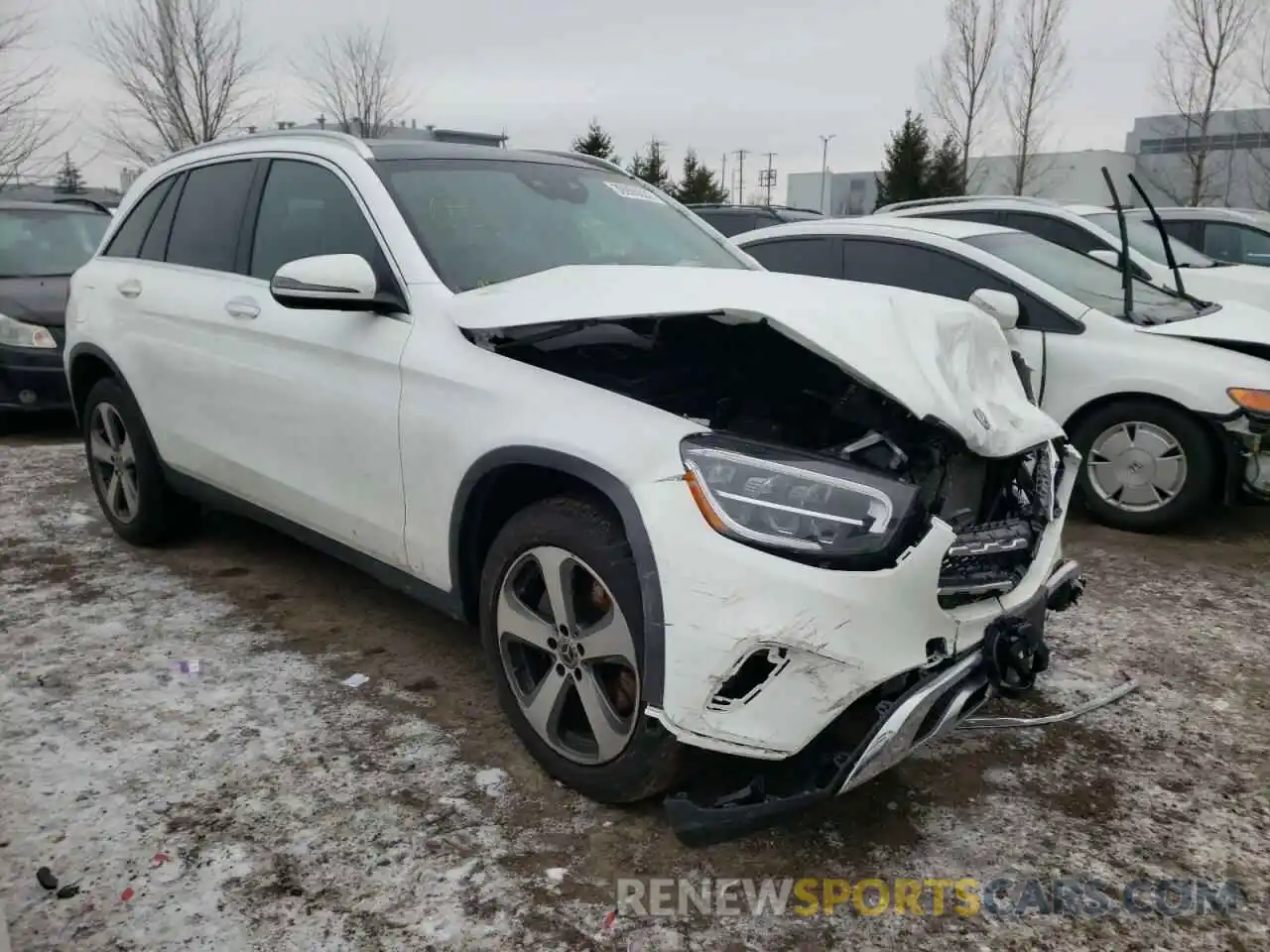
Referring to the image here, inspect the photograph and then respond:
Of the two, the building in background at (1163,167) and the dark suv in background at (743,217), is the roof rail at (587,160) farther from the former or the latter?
the building in background at (1163,167)

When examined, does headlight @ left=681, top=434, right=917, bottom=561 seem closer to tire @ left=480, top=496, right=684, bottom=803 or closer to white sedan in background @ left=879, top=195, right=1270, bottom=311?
tire @ left=480, top=496, right=684, bottom=803

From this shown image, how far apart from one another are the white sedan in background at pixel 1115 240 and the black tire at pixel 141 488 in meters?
5.35

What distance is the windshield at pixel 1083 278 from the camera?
5516 millimetres

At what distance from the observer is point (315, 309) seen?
10.8 ft

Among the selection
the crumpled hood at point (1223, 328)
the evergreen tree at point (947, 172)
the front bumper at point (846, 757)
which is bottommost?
the front bumper at point (846, 757)

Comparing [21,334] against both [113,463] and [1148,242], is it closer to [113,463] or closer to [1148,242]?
[113,463]

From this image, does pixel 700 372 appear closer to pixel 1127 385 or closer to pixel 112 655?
pixel 112 655

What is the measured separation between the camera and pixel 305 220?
12.1 feet

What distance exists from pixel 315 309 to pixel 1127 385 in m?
3.90

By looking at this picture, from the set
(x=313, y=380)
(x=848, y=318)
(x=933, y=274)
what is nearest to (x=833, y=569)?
(x=848, y=318)

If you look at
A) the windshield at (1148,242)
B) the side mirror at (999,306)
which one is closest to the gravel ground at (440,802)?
the side mirror at (999,306)

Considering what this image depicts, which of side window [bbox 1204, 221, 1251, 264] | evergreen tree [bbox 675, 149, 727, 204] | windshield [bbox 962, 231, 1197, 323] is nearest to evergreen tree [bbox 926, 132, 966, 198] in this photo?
evergreen tree [bbox 675, 149, 727, 204]

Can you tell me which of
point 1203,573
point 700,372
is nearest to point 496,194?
point 700,372

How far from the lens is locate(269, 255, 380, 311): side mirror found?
3053 millimetres
